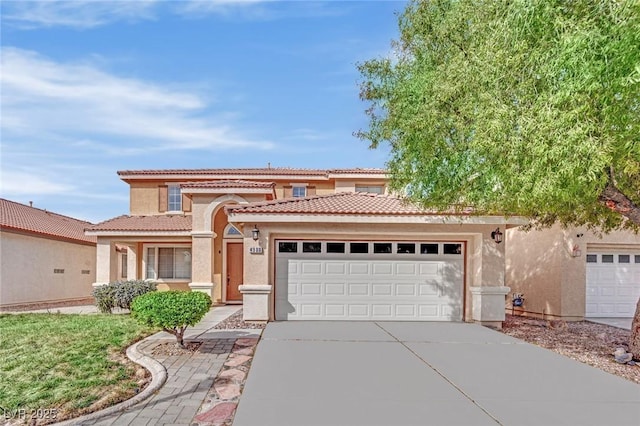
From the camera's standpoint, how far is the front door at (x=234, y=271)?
16625mm

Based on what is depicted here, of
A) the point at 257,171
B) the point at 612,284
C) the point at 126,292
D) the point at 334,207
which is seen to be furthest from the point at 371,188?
the point at 126,292

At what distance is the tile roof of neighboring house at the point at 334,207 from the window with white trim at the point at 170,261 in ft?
24.1

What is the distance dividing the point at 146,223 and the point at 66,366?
461 inches

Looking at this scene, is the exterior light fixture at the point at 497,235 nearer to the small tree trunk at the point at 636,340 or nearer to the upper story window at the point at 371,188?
the small tree trunk at the point at 636,340

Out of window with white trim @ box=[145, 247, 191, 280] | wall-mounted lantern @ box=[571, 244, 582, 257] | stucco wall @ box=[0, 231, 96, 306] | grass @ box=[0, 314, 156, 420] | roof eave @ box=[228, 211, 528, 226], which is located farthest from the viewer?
window with white trim @ box=[145, 247, 191, 280]

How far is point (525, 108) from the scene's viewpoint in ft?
20.8

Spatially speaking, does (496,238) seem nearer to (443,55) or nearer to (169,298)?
(443,55)

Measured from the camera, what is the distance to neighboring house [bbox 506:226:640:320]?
43.3 ft

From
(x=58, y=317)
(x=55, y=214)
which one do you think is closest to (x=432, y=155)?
(x=58, y=317)

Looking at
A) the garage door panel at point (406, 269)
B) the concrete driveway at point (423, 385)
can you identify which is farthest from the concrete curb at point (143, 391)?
the garage door panel at point (406, 269)

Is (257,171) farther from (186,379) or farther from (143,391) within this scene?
(143,391)

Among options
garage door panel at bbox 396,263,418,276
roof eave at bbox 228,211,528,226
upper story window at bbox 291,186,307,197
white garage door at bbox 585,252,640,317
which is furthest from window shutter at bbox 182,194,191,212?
white garage door at bbox 585,252,640,317
